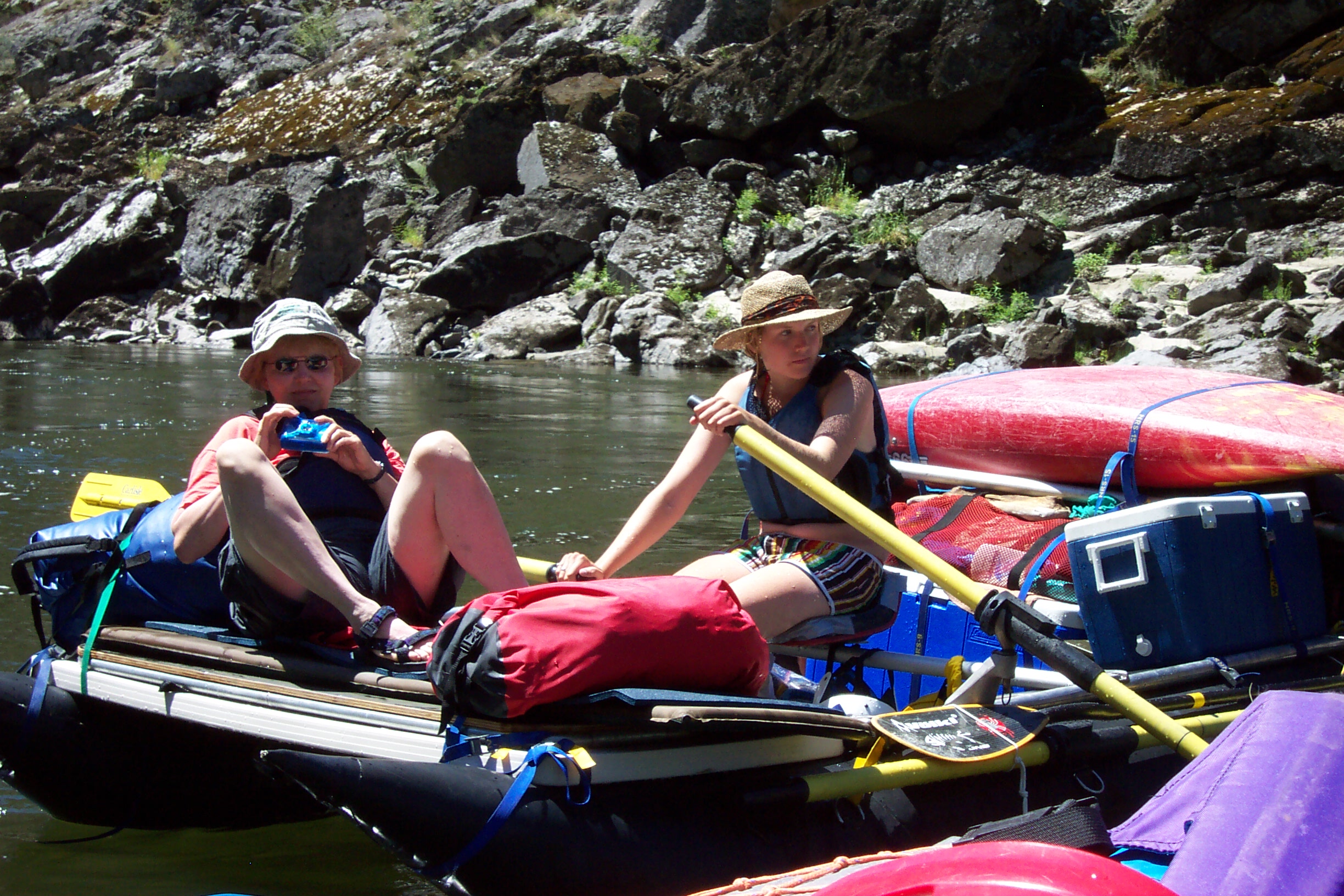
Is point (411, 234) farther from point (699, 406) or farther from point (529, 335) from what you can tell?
point (699, 406)

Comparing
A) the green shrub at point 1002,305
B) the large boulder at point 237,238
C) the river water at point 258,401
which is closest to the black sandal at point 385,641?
the river water at point 258,401

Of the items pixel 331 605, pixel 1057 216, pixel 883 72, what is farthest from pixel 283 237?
pixel 331 605

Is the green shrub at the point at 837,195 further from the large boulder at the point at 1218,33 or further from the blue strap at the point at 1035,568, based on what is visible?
the blue strap at the point at 1035,568

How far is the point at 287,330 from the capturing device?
2928 millimetres

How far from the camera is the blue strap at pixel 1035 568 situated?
10.5 feet

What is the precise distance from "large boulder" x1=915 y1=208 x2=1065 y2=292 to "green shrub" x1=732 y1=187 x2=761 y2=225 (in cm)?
309

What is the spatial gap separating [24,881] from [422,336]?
14744 mm

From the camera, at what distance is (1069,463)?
12.4 ft

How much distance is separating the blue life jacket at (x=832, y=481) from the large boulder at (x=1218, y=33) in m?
16.9

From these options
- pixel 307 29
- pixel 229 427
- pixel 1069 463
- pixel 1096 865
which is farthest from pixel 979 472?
pixel 307 29

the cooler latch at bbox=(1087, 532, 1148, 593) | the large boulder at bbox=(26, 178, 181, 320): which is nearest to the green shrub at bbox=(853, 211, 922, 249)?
the large boulder at bbox=(26, 178, 181, 320)

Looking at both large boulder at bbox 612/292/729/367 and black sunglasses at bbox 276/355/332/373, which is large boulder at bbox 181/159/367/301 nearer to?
large boulder at bbox 612/292/729/367

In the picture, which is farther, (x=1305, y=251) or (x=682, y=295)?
(x=682, y=295)

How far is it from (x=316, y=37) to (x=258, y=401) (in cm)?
2293
